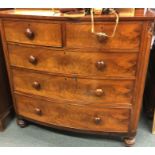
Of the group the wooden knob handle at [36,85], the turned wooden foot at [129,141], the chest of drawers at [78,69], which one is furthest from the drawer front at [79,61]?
the turned wooden foot at [129,141]

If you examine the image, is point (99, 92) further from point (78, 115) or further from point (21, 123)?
point (21, 123)

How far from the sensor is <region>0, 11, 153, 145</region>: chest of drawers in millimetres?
1153

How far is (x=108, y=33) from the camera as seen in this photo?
113cm

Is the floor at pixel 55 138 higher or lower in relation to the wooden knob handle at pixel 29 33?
lower

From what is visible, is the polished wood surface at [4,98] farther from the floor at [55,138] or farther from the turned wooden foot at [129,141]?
the turned wooden foot at [129,141]

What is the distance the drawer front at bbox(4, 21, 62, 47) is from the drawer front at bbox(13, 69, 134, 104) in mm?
229

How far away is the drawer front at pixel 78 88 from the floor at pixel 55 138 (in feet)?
1.29

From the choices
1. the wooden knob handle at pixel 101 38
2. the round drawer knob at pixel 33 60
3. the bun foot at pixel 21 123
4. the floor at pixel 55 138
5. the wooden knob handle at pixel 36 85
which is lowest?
the floor at pixel 55 138

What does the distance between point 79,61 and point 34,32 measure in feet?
1.07

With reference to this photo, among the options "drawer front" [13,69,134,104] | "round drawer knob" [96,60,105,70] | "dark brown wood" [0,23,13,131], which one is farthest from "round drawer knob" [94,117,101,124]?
"dark brown wood" [0,23,13,131]

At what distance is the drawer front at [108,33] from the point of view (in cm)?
111

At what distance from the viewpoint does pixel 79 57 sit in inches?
48.3

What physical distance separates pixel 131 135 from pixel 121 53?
621 mm

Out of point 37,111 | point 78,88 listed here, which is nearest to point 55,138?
point 37,111
